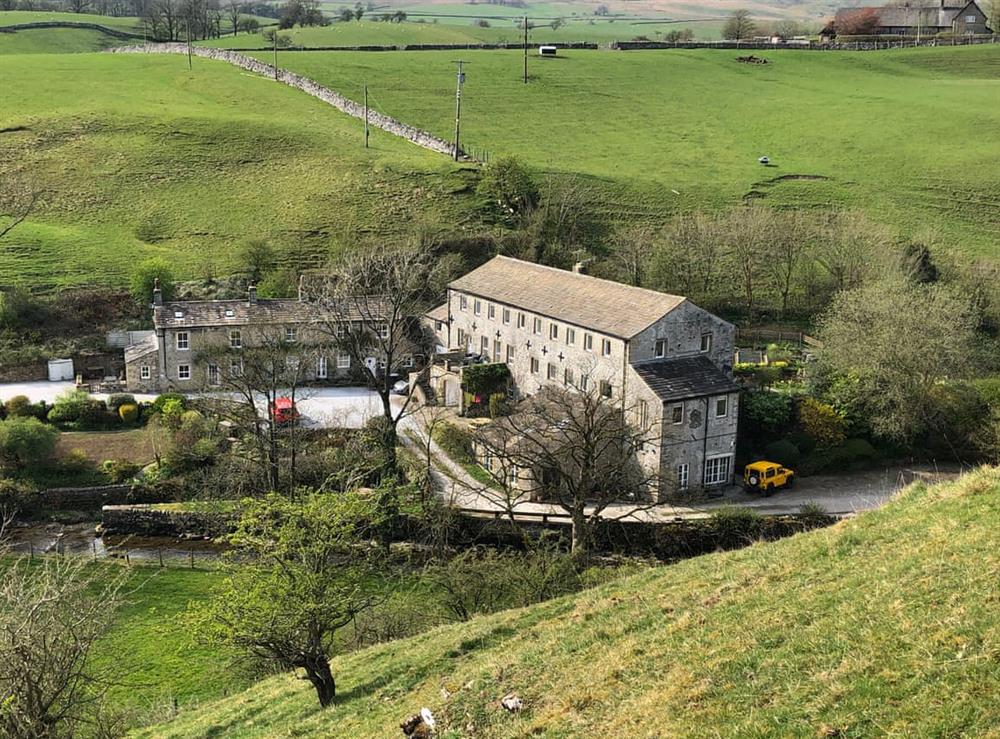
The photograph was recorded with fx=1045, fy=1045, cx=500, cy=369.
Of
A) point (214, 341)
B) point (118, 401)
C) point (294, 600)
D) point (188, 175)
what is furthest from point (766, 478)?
point (188, 175)

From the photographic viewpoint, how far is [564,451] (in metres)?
41.5

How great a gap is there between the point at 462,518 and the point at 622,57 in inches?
3876

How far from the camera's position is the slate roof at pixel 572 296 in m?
48.4

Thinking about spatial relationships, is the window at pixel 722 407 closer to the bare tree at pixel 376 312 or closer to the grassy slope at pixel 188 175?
the bare tree at pixel 376 312

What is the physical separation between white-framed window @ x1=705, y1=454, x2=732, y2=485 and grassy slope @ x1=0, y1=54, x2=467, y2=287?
37.8m

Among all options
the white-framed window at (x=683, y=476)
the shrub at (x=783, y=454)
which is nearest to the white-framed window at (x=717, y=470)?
the white-framed window at (x=683, y=476)

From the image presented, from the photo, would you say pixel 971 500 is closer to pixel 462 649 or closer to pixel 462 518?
pixel 462 649

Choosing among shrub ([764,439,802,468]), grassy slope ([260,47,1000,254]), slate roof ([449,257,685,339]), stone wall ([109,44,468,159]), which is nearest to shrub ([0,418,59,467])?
slate roof ([449,257,685,339])

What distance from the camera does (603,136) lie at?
338 ft

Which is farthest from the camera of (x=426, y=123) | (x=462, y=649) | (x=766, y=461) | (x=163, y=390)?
(x=426, y=123)

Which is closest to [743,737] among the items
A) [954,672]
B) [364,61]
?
[954,672]

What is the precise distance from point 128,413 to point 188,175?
40405mm

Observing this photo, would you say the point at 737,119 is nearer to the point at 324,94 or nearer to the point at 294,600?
the point at 324,94

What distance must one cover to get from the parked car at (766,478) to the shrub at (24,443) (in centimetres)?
3205
